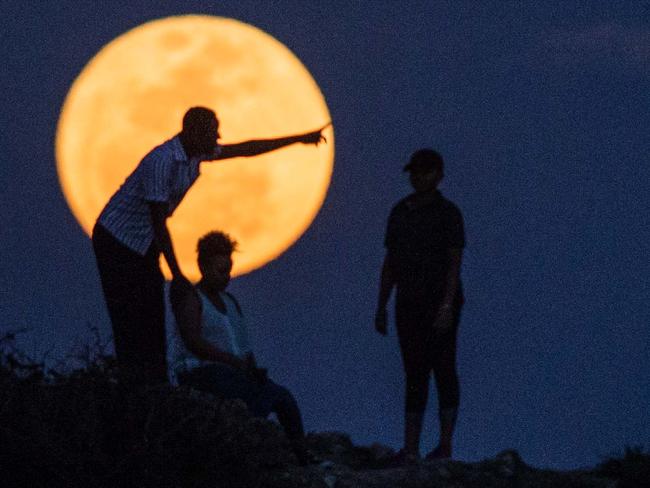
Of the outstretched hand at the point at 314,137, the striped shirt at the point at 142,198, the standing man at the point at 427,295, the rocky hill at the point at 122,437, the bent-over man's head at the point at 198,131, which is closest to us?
the rocky hill at the point at 122,437

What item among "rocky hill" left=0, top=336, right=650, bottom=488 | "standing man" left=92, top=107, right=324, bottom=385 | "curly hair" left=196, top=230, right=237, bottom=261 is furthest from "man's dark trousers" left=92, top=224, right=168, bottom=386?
"rocky hill" left=0, top=336, right=650, bottom=488

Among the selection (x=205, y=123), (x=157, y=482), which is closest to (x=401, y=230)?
(x=205, y=123)

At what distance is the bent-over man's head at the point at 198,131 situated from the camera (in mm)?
9695

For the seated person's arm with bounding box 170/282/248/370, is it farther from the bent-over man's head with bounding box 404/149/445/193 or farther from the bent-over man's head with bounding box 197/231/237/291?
the bent-over man's head with bounding box 404/149/445/193

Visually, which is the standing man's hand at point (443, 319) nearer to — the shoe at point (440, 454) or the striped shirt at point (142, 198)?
the shoe at point (440, 454)

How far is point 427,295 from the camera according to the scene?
1121 cm

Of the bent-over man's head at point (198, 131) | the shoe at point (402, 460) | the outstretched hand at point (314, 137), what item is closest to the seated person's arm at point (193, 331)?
the bent-over man's head at point (198, 131)

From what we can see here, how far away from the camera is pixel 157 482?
834 cm

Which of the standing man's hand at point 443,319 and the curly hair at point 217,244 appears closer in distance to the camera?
the curly hair at point 217,244

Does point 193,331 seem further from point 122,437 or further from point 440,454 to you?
point 440,454

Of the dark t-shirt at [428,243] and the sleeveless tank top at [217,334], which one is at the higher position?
the dark t-shirt at [428,243]

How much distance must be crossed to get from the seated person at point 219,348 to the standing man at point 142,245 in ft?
0.49

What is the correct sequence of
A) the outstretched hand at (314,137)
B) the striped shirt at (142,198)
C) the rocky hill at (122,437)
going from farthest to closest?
the outstretched hand at (314,137) → the striped shirt at (142,198) → the rocky hill at (122,437)

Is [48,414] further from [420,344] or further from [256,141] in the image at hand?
[420,344]
